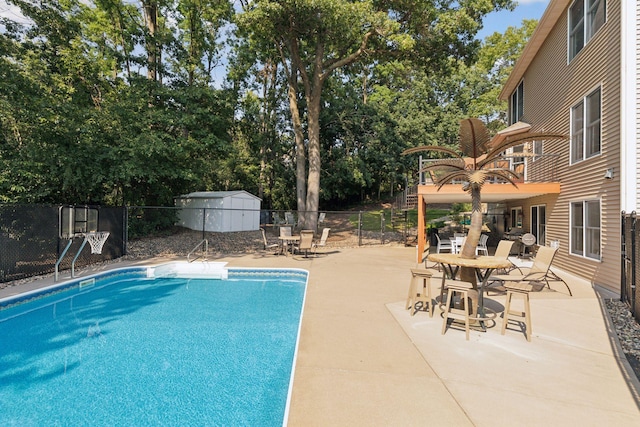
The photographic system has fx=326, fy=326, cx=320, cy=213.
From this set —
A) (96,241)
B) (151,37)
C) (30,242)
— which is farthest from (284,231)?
(151,37)

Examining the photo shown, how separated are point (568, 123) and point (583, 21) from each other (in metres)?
2.46

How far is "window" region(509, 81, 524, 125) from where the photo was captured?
13488 mm

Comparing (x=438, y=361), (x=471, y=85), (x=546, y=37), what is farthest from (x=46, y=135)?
(x=471, y=85)

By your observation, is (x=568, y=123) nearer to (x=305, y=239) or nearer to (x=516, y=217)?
(x=516, y=217)

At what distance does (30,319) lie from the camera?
18.4 ft

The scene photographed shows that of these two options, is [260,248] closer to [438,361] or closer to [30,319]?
[30,319]

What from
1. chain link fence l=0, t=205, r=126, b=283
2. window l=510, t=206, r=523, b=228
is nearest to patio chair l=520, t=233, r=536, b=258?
window l=510, t=206, r=523, b=228

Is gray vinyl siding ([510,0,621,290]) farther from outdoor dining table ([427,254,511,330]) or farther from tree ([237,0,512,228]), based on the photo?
outdoor dining table ([427,254,511,330])

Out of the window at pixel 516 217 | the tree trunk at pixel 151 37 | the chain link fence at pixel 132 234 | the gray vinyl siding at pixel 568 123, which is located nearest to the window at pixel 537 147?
the gray vinyl siding at pixel 568 123

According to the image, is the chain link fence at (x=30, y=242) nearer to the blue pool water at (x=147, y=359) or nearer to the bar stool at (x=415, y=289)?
the blue pool water at (x=147, y=359)

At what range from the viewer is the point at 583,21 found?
26.7 feet

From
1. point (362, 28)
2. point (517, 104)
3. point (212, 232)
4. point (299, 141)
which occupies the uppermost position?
point (362, 28)

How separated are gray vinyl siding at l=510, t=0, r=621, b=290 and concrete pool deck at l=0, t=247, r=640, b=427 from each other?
226 cm

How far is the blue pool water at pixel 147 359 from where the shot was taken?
3.02 m
